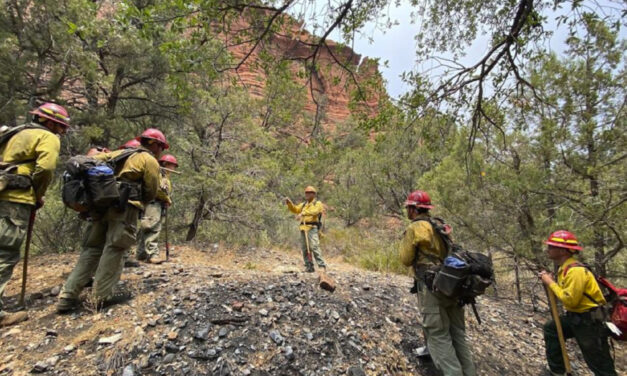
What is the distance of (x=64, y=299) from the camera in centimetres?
304

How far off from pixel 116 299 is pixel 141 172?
1.49 metres

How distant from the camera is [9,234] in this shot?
109 inches

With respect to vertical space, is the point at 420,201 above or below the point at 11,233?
above

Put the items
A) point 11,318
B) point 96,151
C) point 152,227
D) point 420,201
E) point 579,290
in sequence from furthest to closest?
point 152,227 → point 96,151 → point 420,201 → point 579,290 → point 11,318

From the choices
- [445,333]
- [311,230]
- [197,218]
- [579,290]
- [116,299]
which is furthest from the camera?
[197,218]

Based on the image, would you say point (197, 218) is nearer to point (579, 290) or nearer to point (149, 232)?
point (149, 232)

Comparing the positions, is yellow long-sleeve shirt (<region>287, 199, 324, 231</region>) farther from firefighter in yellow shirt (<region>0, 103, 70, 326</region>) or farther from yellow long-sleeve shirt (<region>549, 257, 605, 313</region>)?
firefighter in yellow shirt (<region>0, 103, 70, 326</region>)

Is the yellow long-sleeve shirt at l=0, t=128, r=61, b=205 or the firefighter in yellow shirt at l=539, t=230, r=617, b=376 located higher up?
the yellow long-sleeve shirt at l=0, t=128, r=61, b=205

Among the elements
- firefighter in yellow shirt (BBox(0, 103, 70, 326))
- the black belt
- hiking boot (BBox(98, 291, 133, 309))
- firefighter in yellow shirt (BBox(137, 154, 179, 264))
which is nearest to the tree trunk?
firefighter in yellow shirt (BBox(137, 154, 179, 264))

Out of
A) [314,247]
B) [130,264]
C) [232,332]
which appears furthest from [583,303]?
[130,264]

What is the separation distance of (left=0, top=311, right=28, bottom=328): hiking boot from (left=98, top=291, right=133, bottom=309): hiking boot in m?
0.66

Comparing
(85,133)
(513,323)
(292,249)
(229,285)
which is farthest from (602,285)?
(85,133)

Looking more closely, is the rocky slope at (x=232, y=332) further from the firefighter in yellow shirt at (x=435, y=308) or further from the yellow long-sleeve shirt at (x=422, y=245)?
the yellow long-sleeve shirt at (x=422, y=245)

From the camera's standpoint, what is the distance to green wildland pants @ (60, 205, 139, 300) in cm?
310
